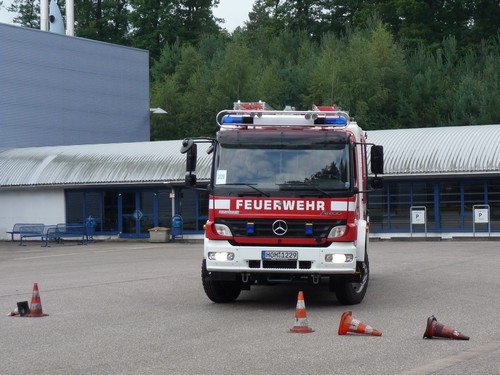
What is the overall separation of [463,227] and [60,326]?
2790 centimetres

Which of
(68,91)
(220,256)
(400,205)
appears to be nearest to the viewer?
(220,256)

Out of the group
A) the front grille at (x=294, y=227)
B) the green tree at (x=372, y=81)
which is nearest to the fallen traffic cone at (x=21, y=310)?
the front grille at (x=294, y=227)

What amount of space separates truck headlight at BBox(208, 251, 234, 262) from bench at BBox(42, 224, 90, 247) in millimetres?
26161

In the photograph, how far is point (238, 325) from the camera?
44.6ft

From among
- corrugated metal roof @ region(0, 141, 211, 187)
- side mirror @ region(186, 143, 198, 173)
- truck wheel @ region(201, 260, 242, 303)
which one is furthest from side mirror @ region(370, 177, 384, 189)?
corrugated metal roof @ region(0, 141, 211, 187)

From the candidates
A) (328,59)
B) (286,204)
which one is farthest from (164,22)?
(286,204)

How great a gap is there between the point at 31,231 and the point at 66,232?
1.53 meters

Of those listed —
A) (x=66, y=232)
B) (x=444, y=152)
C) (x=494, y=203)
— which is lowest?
(x=66, y=232)

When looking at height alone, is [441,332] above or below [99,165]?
below

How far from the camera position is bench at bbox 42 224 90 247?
41.7 meters

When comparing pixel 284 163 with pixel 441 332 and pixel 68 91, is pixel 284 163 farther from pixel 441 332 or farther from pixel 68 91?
pixel 68 91

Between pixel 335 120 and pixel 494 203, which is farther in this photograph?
pixel 494 203

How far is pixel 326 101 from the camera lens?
6038 cm

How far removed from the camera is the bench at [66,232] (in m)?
41.7
